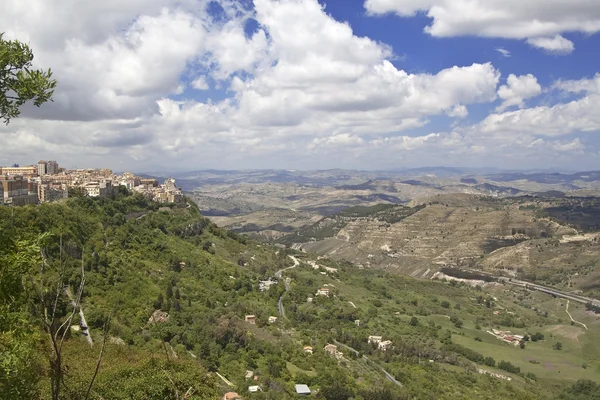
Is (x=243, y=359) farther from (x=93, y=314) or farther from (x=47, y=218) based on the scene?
(x=47, y=218)

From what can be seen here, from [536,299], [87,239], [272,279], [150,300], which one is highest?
[87,239]

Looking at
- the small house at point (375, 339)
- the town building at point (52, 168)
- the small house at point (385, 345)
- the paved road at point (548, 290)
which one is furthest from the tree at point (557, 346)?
the town building at point (52, 168)

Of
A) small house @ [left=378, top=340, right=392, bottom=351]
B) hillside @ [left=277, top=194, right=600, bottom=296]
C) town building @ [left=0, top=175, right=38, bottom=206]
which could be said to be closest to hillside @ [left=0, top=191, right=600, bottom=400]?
small house @ [left=378, top=340, right=392, bottom=351]

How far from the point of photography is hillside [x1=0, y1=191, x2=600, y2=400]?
66.7 feet

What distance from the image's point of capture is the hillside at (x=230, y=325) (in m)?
20.3

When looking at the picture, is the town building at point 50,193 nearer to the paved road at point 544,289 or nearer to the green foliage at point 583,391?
the green foliage at point 583,391

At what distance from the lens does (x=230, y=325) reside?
4978 cm

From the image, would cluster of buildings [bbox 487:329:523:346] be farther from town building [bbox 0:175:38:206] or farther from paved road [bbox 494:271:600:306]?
town building [bbox 0:175:38:206]

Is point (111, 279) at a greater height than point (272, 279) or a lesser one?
greater

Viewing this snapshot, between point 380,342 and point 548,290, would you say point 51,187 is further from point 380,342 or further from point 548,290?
point 548,290

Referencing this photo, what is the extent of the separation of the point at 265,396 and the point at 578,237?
464ft

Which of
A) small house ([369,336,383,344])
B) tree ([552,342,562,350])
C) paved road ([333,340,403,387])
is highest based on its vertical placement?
paved road ([333,340,403,387])

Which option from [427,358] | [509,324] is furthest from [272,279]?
[509,324]

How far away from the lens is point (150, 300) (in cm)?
4881
